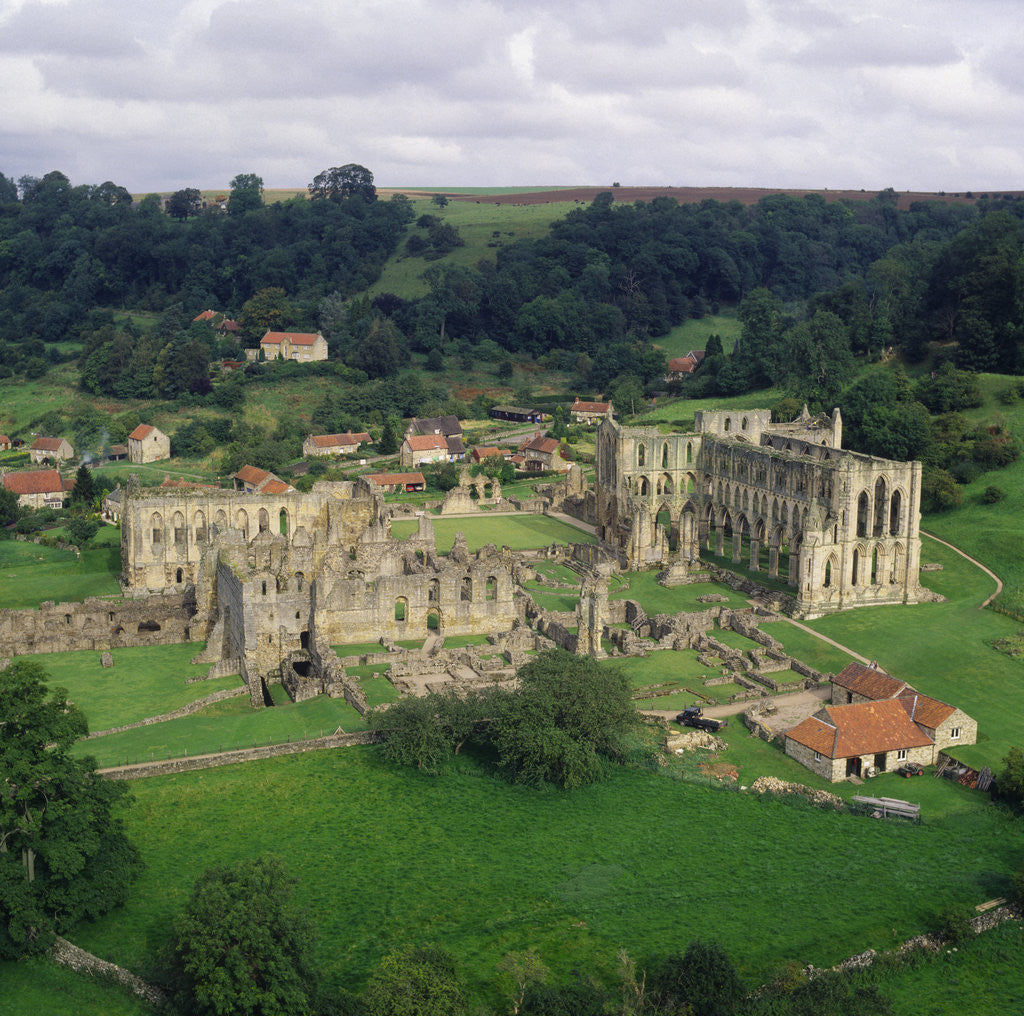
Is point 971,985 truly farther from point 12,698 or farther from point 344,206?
point 344,206

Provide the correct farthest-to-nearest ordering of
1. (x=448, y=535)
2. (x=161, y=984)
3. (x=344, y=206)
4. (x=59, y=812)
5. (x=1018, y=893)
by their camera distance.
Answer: (x=344, y=206) → (x=448, y=535) → (x=1018, y=893) → (x=59, y=812) → (x=161, y=984)

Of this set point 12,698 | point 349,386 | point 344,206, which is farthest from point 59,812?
point 344,206

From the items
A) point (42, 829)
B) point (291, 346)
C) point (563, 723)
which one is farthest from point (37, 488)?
point (42, 829)

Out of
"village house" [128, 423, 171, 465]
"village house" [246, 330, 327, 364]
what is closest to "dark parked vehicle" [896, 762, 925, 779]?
"village house" [128, 423, 171, 465]

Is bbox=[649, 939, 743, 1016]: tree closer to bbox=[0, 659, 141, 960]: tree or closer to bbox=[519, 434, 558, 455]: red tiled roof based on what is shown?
bbox=[0, 659, 141, 960]: tree

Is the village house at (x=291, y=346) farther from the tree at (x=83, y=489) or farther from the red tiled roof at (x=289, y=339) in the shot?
the tree at (x=83, y=489)

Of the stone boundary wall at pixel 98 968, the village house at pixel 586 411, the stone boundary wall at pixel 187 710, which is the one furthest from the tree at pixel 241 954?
the village house at pixel 586 411
